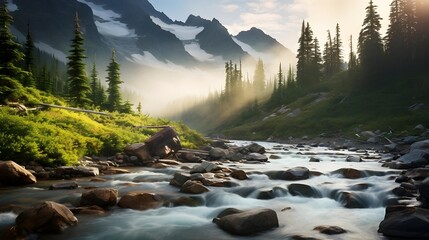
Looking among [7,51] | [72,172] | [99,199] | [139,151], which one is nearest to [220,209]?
[99,199]

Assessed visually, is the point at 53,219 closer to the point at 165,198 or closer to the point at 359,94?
the point at 165,198

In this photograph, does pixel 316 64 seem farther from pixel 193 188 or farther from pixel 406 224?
pixel 406 224

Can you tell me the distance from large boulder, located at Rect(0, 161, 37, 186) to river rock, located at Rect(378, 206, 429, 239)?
13.7m

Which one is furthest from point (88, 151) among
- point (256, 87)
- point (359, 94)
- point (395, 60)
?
point (256, 87)

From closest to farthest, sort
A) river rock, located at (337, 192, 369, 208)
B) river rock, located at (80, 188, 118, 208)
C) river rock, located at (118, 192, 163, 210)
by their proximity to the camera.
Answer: river rock, located at (80, 188, 118, 208)
river rock, located at (118, 192, 163, 210)
river rock, located at (337, 192, 369, 208)

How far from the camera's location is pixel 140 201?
1207cm

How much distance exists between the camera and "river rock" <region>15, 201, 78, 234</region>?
866 centimetres

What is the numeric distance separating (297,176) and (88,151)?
1354 cm

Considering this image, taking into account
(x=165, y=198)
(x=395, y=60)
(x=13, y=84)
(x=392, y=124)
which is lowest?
(x=165, y=198)

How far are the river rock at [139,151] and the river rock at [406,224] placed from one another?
54.9 feet

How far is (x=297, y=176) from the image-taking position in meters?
17.4

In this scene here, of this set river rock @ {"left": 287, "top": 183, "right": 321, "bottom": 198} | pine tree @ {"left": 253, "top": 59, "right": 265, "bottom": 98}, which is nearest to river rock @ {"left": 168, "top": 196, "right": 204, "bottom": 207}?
river rock @ {"left": 287, "top": 183, "right": 321, "bottom": 198}

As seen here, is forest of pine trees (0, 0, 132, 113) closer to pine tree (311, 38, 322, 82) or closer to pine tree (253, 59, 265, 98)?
pine tree (311, 38, 322, 82)

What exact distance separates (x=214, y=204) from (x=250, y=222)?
3.48m
